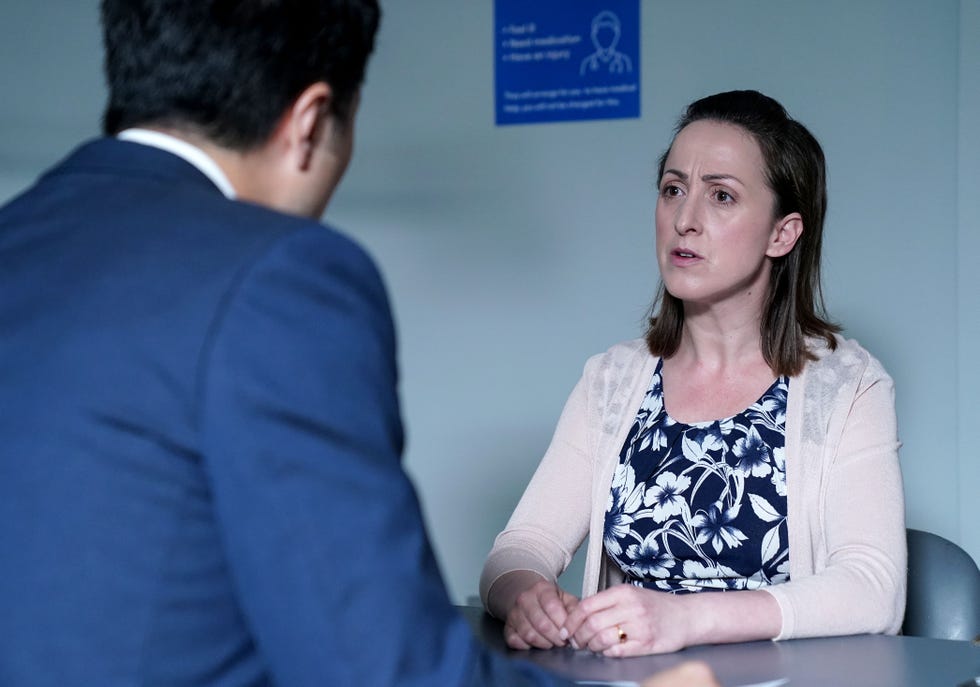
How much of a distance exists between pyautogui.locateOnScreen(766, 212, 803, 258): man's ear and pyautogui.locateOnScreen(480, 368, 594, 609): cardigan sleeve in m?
0.43

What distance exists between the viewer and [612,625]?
1443mm

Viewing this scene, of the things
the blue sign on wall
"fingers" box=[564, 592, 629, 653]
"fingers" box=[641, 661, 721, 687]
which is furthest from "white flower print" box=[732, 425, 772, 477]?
the blue sign on wall

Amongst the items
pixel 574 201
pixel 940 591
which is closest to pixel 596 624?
pixel 940 591

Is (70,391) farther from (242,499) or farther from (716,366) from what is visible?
(716,366)

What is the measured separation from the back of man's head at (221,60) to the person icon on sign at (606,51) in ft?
7.62

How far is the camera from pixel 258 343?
75cm

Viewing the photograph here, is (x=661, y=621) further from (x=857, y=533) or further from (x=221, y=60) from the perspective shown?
(x=221, y=60)

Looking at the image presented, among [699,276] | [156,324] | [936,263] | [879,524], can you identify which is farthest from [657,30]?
[156,324]

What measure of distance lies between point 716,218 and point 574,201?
1.23 metres

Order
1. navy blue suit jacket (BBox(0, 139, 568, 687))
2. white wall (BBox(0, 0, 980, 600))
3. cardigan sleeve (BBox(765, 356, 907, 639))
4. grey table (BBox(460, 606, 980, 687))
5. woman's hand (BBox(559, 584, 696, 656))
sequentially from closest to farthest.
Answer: navy blue suit jacket (BBox(0, 139, 568, 687)), grey table (BBox(460, 606, 980, 687)), woman's hand (BBox(559, 584, 696, 656)), cardigan sleeve (BBox(765, 356, 907, 639)), white wall (BBox(0, 0, 980, 600))

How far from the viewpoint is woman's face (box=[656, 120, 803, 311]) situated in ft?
6.64

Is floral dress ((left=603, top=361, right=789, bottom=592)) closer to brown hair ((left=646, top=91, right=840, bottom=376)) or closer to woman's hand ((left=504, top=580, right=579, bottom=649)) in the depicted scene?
brown hair ((left=646, top=91, right=840, bottom=376))

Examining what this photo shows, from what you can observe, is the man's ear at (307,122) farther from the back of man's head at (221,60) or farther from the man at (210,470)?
the man at (210,470)

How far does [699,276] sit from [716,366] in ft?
0.66
